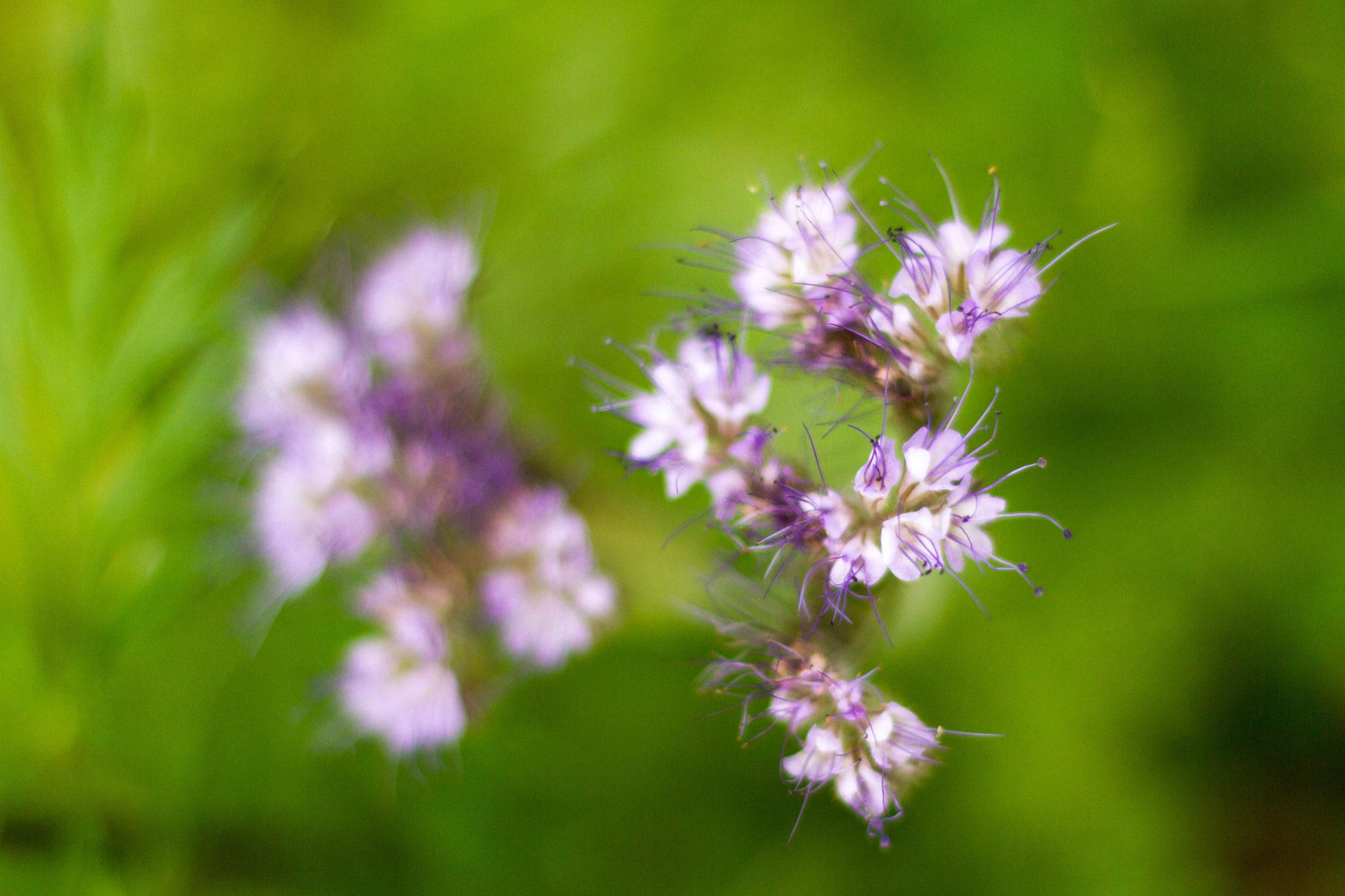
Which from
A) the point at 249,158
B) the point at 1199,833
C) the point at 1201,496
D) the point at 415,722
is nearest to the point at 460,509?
the point at 415,722

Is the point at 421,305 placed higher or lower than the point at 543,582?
higher

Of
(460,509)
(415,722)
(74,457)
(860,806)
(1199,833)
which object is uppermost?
(74,457)

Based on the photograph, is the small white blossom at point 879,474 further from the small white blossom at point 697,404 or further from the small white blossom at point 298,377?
the small white blossom at point 298,377

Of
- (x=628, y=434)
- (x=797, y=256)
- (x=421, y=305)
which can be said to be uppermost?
(x=421, y=305)

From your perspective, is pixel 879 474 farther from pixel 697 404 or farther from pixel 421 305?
pixel 421 305

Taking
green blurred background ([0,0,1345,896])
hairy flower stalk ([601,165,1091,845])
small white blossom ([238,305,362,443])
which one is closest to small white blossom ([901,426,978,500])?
hairy flower stalk ([601,165,1091,845])

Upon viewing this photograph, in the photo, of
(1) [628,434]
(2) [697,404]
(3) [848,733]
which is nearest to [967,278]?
(2) [697,404]

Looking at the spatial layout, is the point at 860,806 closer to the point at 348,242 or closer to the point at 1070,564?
the point at 1070,564
